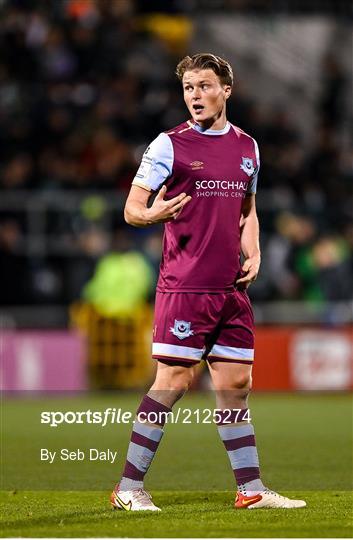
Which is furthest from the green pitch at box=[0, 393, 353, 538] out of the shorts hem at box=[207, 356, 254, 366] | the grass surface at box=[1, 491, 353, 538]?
the shorts hem at box=[207, 356, 254, 366]

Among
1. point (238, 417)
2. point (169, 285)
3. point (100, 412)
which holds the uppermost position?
point (169, 285)

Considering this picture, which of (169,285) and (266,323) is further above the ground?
(169,285)

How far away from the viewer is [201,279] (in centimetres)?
725

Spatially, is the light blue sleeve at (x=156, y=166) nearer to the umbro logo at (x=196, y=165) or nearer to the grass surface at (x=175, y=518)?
the umbro logo at (x=196, y=165)

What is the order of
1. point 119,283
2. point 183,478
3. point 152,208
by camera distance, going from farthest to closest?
point 119,283
point 183,478
point 152,208

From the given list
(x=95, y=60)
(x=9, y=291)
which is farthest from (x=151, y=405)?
(x=95, y=60)

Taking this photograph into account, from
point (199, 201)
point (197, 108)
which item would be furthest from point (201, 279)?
point (197, 108)

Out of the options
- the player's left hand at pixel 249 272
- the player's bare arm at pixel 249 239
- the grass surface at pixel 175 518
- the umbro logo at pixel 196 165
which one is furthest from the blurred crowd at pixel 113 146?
the umbro logo at pixel 196 165

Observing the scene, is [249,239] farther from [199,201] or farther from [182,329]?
[182,329]

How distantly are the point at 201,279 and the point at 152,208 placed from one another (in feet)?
1.78

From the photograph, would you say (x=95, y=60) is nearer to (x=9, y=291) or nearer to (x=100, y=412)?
(x=9, y=291)

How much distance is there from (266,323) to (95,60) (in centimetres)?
545

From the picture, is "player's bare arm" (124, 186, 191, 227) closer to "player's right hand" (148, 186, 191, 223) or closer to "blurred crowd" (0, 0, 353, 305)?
"player's right hand" (148, 186, 191, 223)

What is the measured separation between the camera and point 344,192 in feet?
70.2
